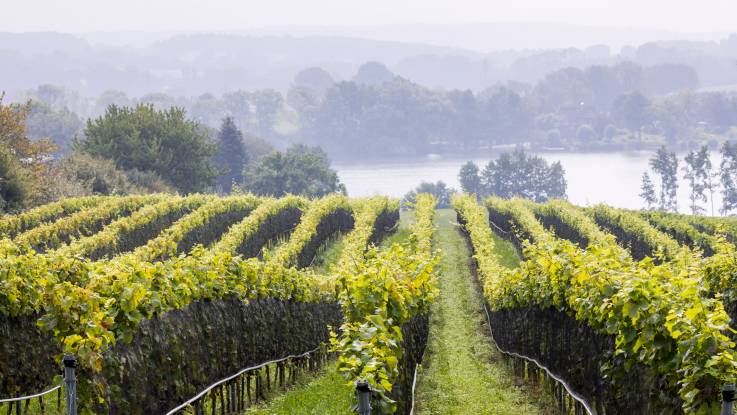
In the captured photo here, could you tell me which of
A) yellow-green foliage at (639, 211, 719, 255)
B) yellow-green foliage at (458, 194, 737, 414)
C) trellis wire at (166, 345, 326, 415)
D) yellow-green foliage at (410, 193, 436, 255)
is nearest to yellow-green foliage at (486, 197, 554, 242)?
yellow-green foliage at (410, 193, 436, 255)

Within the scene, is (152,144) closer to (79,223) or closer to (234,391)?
(79,223)

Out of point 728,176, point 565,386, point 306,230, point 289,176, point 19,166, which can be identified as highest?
point 19,166

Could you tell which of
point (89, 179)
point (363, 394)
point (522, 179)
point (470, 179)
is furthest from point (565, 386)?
point (522, 179)

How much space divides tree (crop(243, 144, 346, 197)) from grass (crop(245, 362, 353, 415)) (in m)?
74.4

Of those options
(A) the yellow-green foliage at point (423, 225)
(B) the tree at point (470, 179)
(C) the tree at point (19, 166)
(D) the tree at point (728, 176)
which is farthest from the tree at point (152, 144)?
(D) the tree at point (728, 176)

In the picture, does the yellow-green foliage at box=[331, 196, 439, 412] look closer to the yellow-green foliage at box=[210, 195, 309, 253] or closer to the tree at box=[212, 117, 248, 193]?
the yellow-green foliage at box=[210, 195, 309, 253]

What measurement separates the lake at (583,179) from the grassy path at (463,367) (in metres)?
119

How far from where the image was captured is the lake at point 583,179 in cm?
16075

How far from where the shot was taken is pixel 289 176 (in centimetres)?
9238

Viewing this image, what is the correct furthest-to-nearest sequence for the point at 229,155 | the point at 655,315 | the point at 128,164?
the point at 229,155
the point at 128,164
the point at 655,315

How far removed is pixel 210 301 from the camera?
1386cm

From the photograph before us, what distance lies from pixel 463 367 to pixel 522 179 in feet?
359

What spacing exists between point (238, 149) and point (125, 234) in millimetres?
71583

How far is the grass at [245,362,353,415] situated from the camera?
45.3 ft
